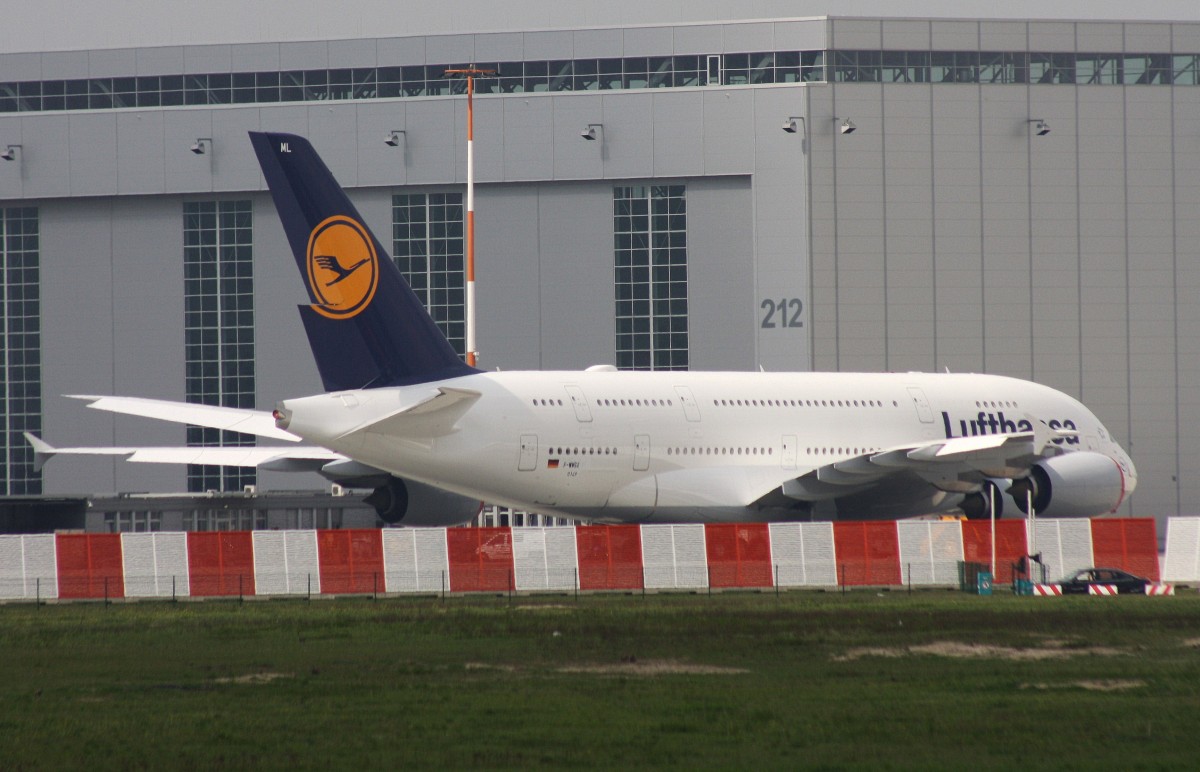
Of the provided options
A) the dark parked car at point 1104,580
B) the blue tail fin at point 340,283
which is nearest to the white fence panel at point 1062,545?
the dark parked car at point 1104,580

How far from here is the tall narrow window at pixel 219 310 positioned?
61125 millimetres

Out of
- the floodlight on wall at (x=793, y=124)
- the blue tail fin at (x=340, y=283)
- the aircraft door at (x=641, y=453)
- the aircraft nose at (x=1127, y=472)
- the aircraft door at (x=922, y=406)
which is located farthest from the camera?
the floodlight on wall at (x=793, y=124)

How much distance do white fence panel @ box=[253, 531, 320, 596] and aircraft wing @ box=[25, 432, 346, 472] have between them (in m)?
4.47

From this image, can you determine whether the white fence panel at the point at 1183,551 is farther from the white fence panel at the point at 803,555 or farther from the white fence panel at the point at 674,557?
the white fence panel at the point at 674,557

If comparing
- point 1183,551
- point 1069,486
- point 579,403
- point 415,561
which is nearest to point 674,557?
point 579,403

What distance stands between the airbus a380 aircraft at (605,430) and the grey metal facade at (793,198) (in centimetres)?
1908

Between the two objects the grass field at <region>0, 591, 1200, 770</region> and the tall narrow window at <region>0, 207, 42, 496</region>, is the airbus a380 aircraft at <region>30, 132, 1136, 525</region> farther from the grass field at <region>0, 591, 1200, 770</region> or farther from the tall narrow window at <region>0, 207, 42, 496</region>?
the tall narrow window at <region>0, 207, 42, 496</region>

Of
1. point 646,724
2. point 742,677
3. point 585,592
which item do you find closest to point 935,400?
point 585,592

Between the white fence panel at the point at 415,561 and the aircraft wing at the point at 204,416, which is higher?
the aircraft wing at the point at 204,416

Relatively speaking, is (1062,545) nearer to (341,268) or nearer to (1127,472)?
(1127,472)

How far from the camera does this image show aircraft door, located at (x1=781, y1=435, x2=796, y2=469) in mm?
35188

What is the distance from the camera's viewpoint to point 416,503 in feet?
108

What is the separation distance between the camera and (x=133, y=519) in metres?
52.2

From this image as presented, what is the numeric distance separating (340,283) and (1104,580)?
619 inches
